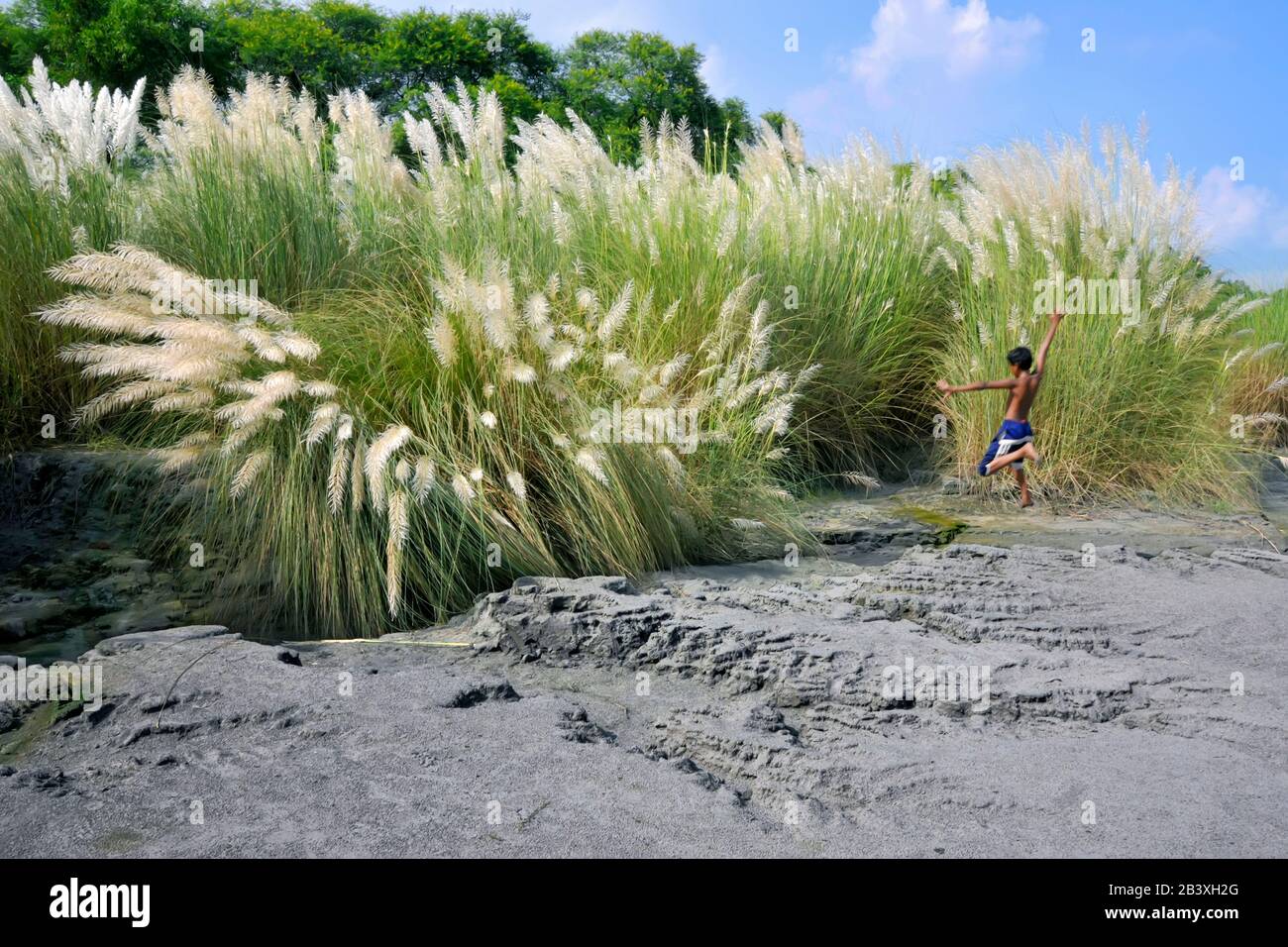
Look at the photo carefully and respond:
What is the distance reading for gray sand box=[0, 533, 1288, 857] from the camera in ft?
6.05

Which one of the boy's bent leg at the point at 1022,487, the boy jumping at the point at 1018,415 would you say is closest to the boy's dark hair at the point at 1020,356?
the boy jumping at the point at 1018,415

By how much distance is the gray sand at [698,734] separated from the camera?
1.84m

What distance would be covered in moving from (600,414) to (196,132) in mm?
2604

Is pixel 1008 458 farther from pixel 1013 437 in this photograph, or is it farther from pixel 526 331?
pixel 526 331

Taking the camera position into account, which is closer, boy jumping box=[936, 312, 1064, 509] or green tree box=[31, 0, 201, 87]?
boy jumping box=[936, 312, 1064, 509]

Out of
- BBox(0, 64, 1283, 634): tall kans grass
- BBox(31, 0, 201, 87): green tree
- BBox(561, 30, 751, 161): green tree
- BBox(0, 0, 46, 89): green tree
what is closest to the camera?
BBox(0, 64, 1283, 634): tall kans grass

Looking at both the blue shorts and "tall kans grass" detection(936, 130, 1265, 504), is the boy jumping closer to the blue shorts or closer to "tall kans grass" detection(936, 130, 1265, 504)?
the blue shorts

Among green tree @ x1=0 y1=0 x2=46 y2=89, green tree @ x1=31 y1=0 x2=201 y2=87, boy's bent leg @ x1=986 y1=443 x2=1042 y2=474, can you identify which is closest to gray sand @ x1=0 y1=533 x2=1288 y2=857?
boy's bent leg @ x1=986 y1=443 x2=1042 y2=474

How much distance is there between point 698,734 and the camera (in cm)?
231

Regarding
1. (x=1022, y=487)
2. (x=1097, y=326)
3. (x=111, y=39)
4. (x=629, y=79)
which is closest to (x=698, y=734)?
(x=1022, y=487)

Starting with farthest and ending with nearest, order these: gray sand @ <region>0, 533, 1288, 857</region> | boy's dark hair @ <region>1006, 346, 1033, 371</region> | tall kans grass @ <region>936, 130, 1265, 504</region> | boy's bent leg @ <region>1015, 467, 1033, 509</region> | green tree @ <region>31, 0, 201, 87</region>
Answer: green tree @ <region>31, 0, 201, 87</region> → tall kans grass @ <region>936, 130, 1265, 504</region> → boy's bent leg @ <region>1015, 467, 1033, 509</region> → boy's dark hair @ <region>1006, 346, 1033, 371</region> → gray sand @ <region>0, 533, 1288, 857</region>

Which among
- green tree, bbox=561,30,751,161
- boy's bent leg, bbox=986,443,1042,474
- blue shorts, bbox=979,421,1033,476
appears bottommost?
boy's bent leg, bbox=986,443,1042,474
